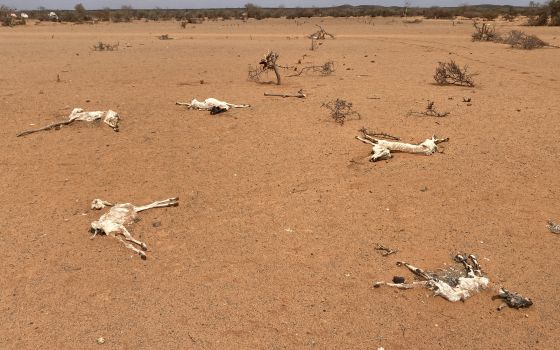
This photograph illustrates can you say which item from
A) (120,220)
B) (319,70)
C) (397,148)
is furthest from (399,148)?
(319,70)

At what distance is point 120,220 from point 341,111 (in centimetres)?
443

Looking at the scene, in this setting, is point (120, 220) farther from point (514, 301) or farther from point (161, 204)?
point (514, 301)

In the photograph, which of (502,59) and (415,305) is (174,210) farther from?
(502,59)

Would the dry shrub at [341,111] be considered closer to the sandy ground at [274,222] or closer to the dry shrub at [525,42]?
the sandy ground at [274,222]

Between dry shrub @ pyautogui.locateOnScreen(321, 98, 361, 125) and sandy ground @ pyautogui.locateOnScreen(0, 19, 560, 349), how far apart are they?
0.21 meters

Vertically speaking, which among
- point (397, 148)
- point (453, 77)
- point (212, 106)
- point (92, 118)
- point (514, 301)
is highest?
point (453, 77)

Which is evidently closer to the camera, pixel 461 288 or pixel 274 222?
pixel 461 288

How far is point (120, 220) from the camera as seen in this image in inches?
177

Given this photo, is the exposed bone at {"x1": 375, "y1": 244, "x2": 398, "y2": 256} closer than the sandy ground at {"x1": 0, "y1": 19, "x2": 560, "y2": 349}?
No

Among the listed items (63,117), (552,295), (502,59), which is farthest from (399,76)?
(552,295)

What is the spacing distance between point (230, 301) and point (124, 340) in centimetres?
78

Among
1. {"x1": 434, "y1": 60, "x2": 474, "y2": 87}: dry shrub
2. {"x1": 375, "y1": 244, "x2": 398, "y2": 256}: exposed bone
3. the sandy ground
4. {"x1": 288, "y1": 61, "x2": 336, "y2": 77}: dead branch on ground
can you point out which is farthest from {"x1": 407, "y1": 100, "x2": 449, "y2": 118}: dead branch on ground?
{"x1": 288, "y1": 61, "x2": 336, "y2": 77}: dead branch on ground

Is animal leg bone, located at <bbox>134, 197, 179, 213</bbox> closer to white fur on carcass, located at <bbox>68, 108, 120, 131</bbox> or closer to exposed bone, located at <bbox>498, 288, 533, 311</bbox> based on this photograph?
white fur on carcass, located at <bbox>68, 108, 120, 131</bbox>

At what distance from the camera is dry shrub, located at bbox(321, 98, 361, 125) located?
7.41 meters
